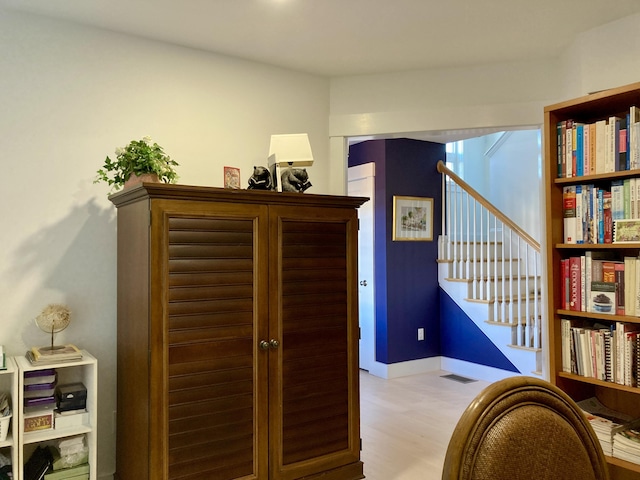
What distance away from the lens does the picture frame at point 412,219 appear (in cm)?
531

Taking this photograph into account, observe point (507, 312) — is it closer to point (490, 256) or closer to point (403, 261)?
point (490, 256)

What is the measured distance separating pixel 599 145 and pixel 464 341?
3.43m

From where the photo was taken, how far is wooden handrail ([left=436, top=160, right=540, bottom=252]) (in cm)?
505

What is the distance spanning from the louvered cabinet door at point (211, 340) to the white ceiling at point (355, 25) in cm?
102

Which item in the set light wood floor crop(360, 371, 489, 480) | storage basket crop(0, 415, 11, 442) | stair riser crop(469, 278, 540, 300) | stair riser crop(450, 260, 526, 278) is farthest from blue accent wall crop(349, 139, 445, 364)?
storage basket crop(0, 415, 11, 442)

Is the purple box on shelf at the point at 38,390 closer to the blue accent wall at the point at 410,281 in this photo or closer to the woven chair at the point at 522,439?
the woven chair at the point at 522,439

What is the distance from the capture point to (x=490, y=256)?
537 centimetres

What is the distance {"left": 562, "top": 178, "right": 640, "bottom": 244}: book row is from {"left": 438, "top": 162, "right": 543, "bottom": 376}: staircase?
249cm

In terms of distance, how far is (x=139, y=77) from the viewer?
2.83 meters

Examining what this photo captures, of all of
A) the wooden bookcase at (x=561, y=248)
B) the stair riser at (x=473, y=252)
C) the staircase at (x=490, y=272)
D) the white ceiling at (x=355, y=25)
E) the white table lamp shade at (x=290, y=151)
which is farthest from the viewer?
the stair riser at (x=473, y=252)

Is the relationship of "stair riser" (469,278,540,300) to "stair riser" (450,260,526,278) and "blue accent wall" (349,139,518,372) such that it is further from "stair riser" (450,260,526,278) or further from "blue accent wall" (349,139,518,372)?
"blue accent wall" (349,139,518,372)

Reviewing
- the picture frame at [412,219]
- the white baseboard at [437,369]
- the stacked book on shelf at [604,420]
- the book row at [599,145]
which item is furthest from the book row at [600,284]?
the picture frame at [412,219]

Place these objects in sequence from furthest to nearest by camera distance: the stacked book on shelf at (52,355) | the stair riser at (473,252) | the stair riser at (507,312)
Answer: the stair riser at (473,252)
the stair riser at (507,312)
the stacked book on shelf at (52,355)

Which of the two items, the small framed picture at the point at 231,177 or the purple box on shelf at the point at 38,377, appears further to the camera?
the small framed picture at the point at 231,177
